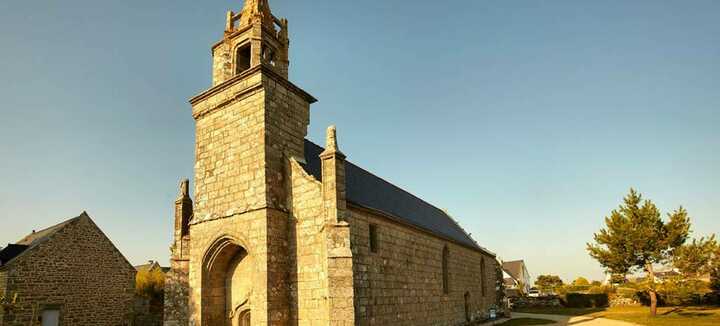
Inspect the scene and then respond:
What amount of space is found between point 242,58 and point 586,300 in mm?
40432

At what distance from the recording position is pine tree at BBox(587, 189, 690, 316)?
28797mm

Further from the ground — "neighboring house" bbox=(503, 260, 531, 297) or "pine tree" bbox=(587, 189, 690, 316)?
"pine tree" bbox=(587, 189, 690, 316)

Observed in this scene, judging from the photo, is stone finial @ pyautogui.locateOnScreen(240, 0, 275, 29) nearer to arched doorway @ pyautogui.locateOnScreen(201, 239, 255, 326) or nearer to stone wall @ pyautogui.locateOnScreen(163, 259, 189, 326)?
arched doorway @ pyautogui.locateOnScreen(201, 239, 255, 326)

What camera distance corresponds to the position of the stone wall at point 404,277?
1341cm

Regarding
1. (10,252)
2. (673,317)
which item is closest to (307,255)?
(10,252)

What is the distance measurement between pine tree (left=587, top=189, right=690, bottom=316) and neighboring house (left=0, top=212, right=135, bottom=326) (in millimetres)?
30280

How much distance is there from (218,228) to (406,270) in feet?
23.6

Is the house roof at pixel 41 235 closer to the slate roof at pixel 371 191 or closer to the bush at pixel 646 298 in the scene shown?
the slate roof at pixel 371 191

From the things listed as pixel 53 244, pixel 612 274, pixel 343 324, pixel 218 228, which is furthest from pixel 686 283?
pixel 53 244

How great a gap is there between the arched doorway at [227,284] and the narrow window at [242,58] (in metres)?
5.63

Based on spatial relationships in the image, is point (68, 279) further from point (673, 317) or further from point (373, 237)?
point (673, 317)

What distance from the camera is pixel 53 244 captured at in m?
20.7

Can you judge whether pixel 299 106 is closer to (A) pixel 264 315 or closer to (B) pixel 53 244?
(A) pixel 264 315

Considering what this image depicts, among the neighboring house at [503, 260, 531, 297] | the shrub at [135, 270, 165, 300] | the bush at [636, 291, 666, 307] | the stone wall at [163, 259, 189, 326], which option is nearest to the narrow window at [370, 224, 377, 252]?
the stone wall at [163, 259, 189, 326]
